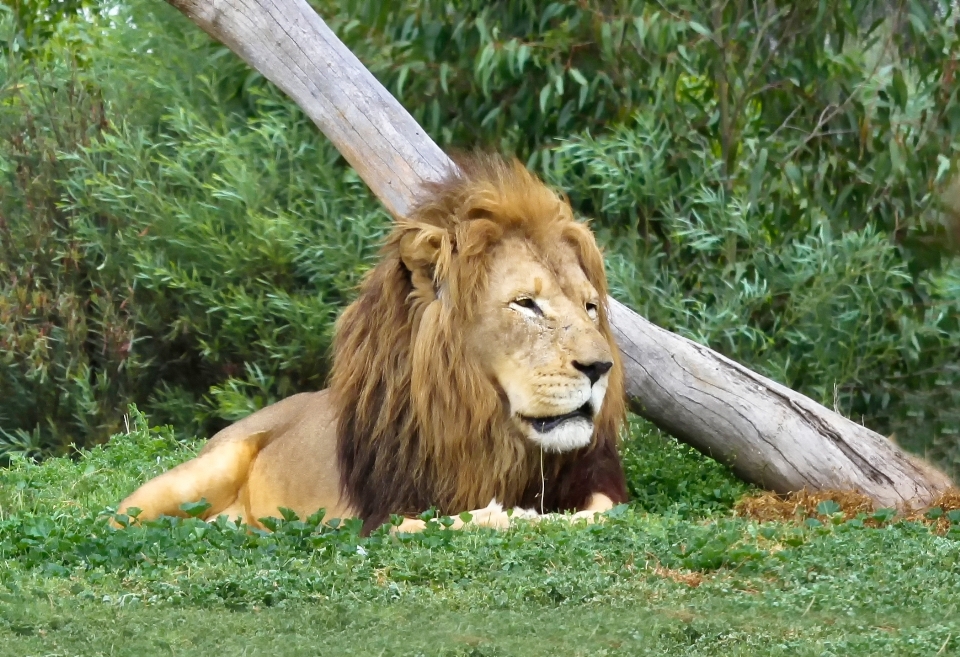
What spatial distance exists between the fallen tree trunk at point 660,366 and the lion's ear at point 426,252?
46cm

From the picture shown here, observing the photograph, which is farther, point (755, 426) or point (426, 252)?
point (755, 426)

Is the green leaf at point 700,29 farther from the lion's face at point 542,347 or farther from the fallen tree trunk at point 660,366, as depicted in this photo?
the lion's face at point 542,347

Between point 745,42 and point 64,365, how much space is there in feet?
15.0

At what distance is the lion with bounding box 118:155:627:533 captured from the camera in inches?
180

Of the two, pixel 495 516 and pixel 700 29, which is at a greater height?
pixel 700 29

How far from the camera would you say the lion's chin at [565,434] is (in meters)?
4.54

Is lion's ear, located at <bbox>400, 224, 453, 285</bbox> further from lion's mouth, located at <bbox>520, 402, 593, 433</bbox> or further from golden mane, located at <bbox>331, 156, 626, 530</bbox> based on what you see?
lion's mouth, located at <bbox>520, 402, 593, 433</bbox>

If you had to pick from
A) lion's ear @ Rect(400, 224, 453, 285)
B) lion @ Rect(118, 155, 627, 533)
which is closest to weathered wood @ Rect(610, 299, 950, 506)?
lion @ Rect(118, 155, 627, 533)

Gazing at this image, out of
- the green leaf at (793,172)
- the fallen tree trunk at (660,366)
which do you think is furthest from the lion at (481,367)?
the green leaf at (793,172)

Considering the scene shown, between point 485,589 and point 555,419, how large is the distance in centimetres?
105

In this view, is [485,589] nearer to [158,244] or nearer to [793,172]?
[793,172]

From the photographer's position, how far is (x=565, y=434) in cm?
454

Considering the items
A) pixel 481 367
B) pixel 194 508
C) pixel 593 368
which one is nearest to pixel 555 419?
pixel 593 368

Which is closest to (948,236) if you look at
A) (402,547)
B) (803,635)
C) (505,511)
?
(803,635)
